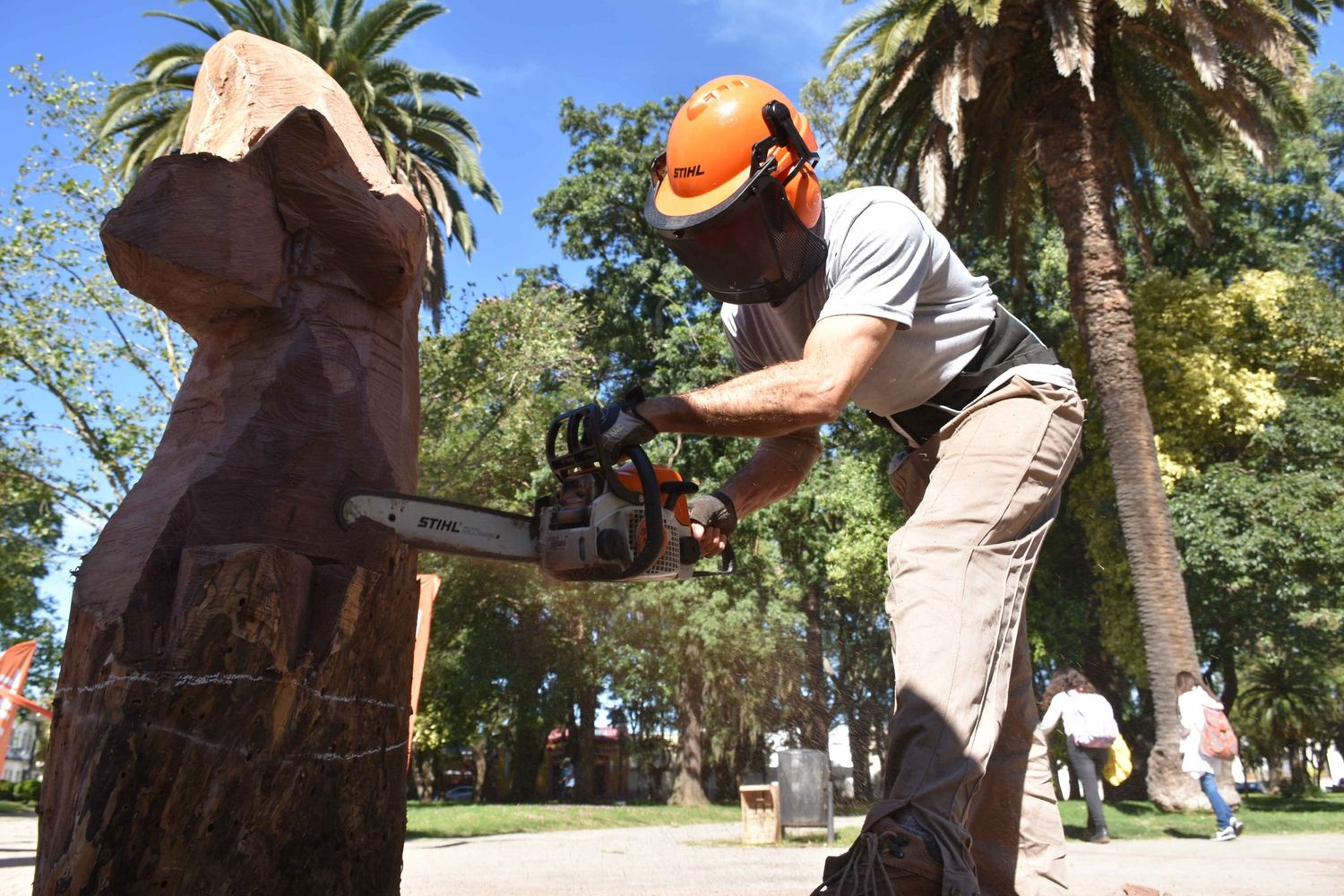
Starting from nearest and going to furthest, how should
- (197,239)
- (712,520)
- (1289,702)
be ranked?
(197,239)
(712,520)
(1289,702)

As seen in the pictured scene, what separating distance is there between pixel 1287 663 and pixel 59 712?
24426 mm

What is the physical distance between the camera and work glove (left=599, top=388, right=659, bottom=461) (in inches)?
83.7

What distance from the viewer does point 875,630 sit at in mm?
22891

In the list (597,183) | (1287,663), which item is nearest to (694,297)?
(597,183)

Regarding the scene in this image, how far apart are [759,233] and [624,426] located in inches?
22.6

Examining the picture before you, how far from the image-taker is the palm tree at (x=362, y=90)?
45.2 ft

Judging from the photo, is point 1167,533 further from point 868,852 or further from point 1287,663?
point 1287,663

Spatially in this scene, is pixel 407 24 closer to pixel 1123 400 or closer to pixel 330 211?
pixel 1123 400

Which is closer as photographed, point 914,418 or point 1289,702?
point 914,418

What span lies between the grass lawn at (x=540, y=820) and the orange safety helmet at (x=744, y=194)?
9.48 meters

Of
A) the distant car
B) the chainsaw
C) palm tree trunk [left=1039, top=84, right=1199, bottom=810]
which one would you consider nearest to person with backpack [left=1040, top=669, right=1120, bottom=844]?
palm tree trunk [left=1039, top=84, right=1199, bottom=810]

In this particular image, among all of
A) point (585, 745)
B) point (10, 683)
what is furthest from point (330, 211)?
point (585, 745)

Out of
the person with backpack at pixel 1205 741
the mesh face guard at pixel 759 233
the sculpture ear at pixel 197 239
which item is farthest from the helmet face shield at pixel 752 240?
the person with backpack at pixel 1205 741

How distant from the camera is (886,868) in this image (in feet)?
5.34
